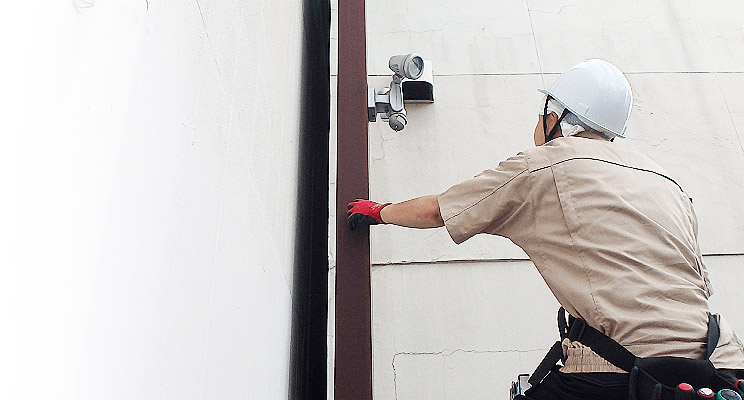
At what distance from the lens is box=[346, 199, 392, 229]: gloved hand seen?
76.8 inches

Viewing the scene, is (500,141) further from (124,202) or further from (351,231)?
(124,202)

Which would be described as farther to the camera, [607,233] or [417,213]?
[417,213]

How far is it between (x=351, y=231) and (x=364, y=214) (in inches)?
2.7

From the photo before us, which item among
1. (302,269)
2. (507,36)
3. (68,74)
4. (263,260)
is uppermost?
(507,36)

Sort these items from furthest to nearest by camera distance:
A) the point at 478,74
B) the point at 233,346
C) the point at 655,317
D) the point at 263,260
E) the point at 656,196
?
the point at 478,74 < the point at 656,196 < the point at 655,317 < the point at 263,260 < the point at 233,346

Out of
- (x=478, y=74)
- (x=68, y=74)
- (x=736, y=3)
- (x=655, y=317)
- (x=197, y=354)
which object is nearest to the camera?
(x=68, y=74)

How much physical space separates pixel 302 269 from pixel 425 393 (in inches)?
32.4

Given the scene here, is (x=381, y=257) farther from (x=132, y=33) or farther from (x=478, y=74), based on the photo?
(x=132, y=33)

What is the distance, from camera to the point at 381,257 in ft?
9.34

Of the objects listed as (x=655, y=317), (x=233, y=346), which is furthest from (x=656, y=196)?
(x=233, y=346)

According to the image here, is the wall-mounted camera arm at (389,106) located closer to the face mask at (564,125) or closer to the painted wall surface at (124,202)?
the face mask at (564,125)

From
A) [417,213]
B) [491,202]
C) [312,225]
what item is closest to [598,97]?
[491,202]

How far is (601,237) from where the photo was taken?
1619 mm

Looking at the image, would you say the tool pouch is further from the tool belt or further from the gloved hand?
the gloved hand
